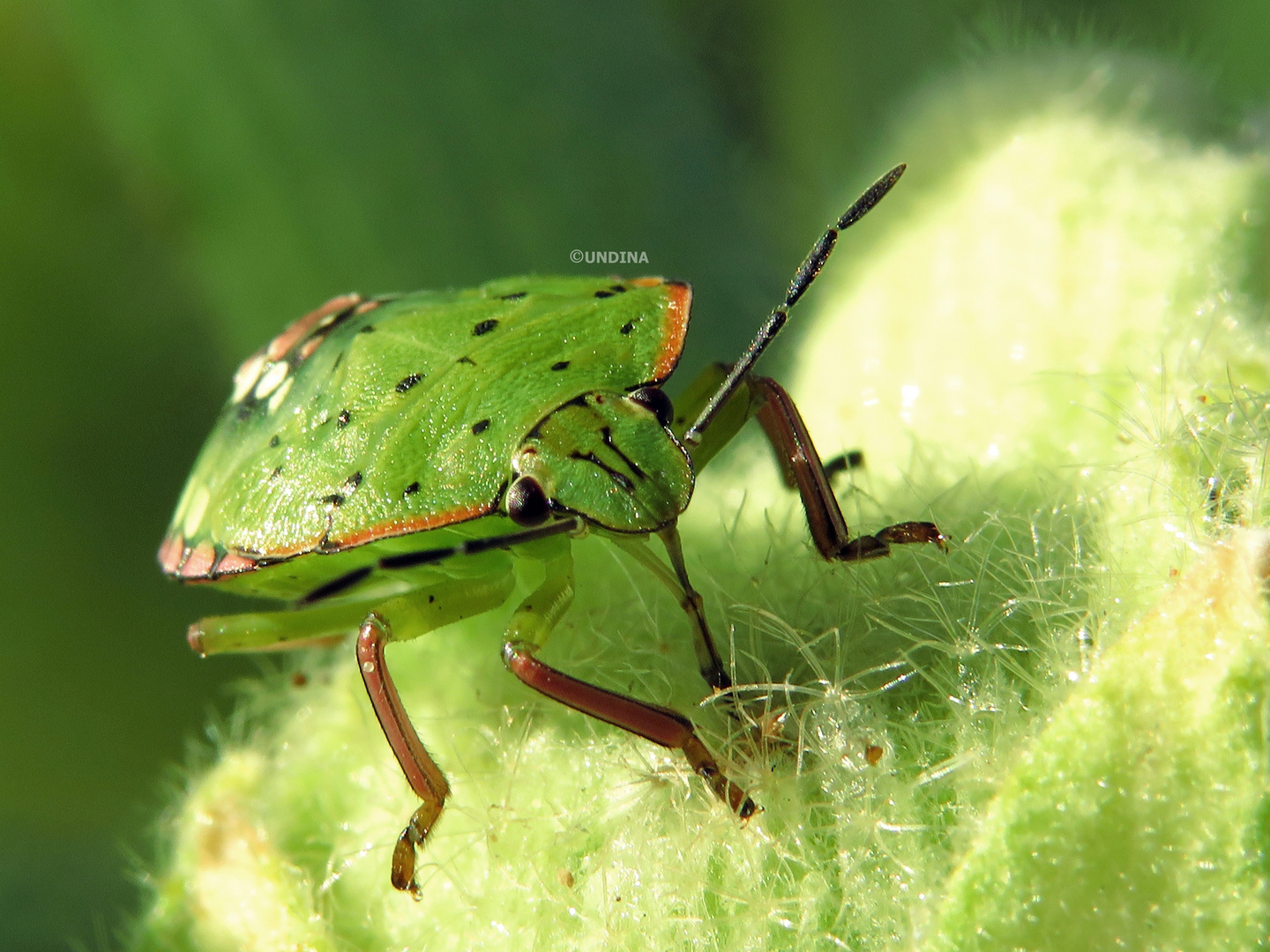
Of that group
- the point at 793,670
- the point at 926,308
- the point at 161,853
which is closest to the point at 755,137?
the point at 926,308

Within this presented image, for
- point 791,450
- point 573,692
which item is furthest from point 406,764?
point 791,450

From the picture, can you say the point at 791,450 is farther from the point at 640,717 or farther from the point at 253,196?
the point at 253,196

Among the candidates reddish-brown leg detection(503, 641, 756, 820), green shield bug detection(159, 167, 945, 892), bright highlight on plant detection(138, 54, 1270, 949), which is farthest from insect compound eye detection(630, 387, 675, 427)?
reddish-brown leg detection(503, 641, 756, 820)

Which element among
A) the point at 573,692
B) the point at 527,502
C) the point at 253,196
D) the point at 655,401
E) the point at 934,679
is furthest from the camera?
the point at 253,196

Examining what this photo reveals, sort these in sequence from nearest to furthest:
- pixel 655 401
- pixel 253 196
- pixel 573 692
Answer: 1. pixel 573 692
2. pixel 655 401
3. pixel 253 196

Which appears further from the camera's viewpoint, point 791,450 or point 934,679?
point 791,450

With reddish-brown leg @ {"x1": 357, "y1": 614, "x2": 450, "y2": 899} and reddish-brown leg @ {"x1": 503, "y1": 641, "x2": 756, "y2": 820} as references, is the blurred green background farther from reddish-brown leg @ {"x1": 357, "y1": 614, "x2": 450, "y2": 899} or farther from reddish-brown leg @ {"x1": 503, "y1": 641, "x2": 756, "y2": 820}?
reddish-brown leg @ {"x1": 503, "y1": 641, "x2": 756, "y2": 820}

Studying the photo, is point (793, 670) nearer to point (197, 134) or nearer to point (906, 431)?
point (906, 431)
